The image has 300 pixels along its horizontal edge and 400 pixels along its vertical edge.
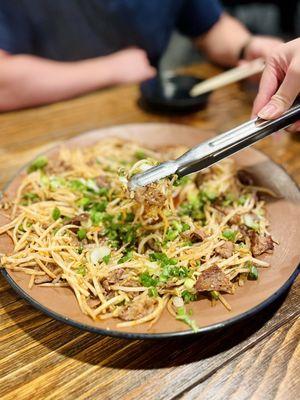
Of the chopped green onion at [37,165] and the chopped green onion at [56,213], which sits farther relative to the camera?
the chopped green onion at [37,165]

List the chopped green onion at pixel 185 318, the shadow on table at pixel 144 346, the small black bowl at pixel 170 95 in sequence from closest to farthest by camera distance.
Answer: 1. the chopped green onion at pixel 185 318
2. the shadow on table at pixel 144 346
3. the small black bowl at pixel 170 95

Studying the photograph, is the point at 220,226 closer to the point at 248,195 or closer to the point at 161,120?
the point at 248,195

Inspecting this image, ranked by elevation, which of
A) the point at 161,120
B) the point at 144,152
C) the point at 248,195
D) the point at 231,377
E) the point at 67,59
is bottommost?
the point at 231,377

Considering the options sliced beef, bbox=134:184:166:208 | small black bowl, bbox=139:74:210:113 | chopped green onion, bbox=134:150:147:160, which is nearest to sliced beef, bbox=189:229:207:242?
sliced beef, bbox=134:184:166:208

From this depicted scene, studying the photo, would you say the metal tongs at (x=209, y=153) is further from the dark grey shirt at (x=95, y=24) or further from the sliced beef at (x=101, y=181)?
the dark grey shirt at (x=95, y=24)

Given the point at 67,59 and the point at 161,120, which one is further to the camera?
the point at 67,59

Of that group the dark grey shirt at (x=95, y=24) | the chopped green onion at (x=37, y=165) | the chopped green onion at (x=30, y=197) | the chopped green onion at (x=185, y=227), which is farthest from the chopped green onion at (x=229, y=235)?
the dark grey shirt at (x=95, y=24)

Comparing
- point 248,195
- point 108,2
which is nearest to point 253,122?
point 248,195
